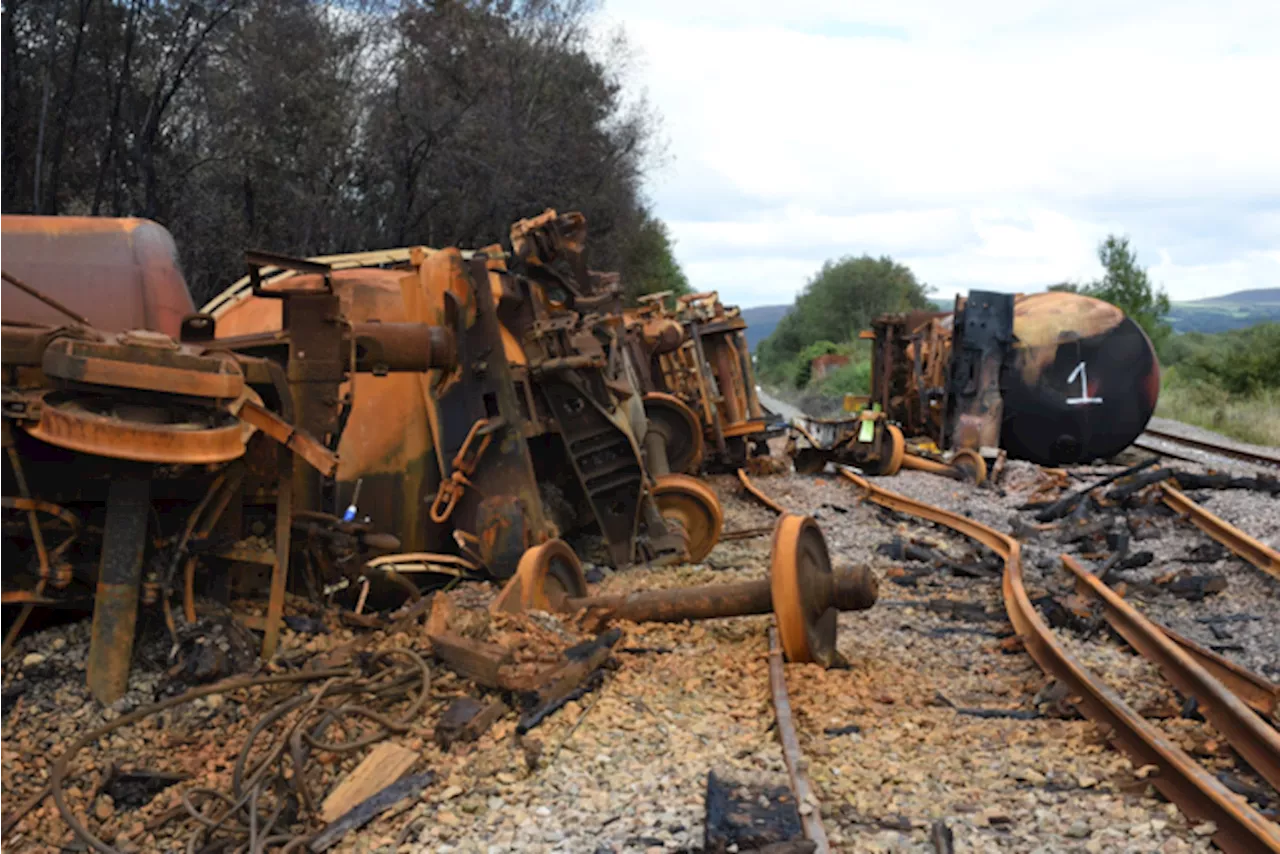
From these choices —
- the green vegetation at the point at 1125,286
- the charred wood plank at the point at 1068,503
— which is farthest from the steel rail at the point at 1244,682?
the green vegetation at the point at 1125,286

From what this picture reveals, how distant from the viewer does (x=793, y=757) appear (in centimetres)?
398

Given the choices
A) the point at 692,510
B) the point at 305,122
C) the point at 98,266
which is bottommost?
the point at 692,510

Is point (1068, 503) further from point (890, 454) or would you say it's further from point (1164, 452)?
point (1164, 452)

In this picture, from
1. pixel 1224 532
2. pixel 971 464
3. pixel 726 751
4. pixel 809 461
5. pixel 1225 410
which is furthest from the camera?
pixel 1225 410

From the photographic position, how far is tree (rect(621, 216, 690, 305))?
34969mm

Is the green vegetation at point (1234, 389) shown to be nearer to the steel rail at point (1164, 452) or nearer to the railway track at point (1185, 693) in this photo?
the steel rail at point (1164, 452)

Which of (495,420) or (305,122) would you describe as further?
(305,122)

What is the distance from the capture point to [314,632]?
16.7 feet

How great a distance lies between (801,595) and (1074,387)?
1205 centimetres

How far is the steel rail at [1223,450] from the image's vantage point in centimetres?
1527

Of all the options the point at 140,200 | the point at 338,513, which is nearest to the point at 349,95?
the point at 140,200

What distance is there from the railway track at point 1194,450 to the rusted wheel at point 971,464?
12.0 feet

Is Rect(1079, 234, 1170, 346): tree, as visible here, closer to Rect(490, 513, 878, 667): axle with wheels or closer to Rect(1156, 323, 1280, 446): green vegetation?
Rect(1156, 323, 1280, 446): green vegetation

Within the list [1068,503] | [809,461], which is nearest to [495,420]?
[1068,503]
